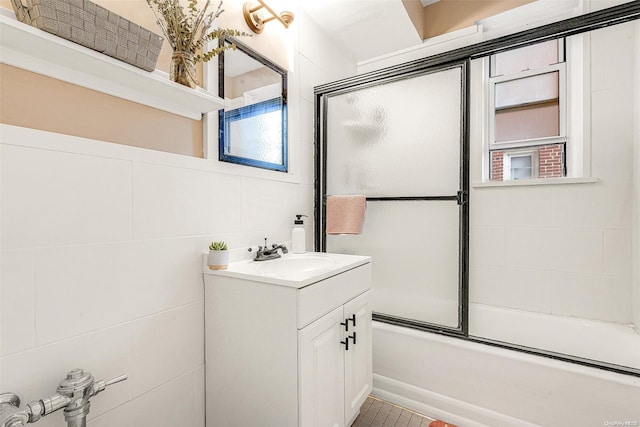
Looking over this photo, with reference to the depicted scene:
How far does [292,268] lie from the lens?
1503mm

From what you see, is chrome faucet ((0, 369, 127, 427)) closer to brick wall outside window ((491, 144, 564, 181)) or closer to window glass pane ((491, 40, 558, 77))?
brick wall outside window ((491, 144, 564, 181))

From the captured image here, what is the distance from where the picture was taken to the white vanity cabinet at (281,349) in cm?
100

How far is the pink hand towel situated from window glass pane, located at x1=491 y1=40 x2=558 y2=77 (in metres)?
1.54

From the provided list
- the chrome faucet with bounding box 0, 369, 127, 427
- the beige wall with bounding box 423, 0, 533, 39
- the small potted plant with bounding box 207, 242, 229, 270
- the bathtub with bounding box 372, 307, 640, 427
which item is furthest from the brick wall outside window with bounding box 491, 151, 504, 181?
the chrome faucet with bounding box 0, 369, 127, 427

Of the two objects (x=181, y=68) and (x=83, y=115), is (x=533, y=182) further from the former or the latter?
(x=83, y=115)

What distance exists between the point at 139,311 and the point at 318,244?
1193 mm

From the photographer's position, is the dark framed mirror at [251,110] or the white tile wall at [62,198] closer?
the white tile wall at [62,198]

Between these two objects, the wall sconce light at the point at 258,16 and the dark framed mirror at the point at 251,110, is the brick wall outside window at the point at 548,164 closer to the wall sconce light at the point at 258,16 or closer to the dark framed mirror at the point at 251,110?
the dark framed mirror at the point at 251,110

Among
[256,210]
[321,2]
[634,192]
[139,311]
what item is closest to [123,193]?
[139,311]

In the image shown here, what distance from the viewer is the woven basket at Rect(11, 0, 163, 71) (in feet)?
2.36

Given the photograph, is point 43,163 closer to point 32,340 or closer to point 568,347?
point 32,340

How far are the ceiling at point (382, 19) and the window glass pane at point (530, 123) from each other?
0.72 metres

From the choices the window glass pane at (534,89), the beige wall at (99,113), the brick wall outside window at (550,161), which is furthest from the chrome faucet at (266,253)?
the window glass pane at (534,89)

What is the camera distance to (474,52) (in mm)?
1524
